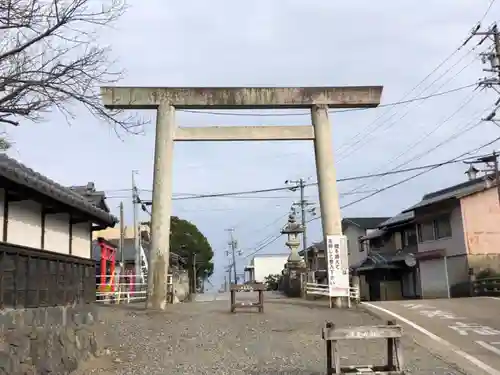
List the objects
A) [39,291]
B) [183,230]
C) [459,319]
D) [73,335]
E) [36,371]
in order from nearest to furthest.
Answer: [36,371]
[39,291]
[73,335]
[459,319]
[183,230]

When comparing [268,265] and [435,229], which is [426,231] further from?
[268,265]

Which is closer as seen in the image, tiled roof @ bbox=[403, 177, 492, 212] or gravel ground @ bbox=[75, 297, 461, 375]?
gravel ground @ bbox=[75, 297, 461, 375]

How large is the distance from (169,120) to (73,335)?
1100 cm

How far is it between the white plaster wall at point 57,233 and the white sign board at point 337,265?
10.9 meters

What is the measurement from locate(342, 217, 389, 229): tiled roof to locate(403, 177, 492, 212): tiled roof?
9.65 metres

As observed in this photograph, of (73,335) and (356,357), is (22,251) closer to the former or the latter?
(73,335)

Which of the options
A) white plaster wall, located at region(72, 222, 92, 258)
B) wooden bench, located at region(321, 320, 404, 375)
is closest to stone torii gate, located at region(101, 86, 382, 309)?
white plaster wall, located at region(72, 222, 92, 258)

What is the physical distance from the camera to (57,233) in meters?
11.0

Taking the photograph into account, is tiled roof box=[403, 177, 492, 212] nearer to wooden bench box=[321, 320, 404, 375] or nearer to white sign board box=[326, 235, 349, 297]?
white sign board box=[326, 235, 349, 297]

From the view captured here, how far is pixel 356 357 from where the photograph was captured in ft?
36.3

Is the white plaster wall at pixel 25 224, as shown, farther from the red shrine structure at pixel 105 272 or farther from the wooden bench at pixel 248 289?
the red shrine structure at pixel 105 272

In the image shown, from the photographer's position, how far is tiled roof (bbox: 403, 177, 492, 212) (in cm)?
3448

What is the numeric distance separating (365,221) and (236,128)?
36.5 metres

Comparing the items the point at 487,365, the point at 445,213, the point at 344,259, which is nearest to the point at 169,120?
the point at 344,259
